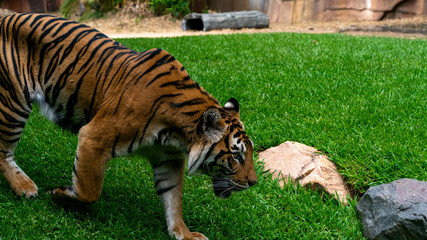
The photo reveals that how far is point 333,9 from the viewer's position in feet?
48.2

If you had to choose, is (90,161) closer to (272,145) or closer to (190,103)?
(190,103)

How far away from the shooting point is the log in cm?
1281

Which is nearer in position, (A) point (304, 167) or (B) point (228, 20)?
(A) point (304, 167)

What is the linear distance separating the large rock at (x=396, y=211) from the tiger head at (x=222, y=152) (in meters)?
1.03

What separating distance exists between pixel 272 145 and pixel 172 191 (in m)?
1.59

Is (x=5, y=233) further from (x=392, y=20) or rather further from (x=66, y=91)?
(x=392, y=20)

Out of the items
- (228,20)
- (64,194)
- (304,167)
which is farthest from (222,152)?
(228,20)

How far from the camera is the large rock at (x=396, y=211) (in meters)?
3.01

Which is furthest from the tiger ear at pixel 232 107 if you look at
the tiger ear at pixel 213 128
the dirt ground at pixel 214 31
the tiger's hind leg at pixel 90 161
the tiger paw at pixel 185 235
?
the dirt ground at pixel 214 31

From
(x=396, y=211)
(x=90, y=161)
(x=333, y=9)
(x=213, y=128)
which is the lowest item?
(x=333, y=9)

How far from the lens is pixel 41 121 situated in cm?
509

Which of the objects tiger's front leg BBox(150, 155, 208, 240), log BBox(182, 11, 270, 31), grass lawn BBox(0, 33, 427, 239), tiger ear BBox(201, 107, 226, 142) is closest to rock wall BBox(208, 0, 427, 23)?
log BBox(182, 11, 270, 31)

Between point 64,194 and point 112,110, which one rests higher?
point 112,110

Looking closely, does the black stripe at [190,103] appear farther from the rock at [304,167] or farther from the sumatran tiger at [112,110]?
Answer: the rock at [304,167]
